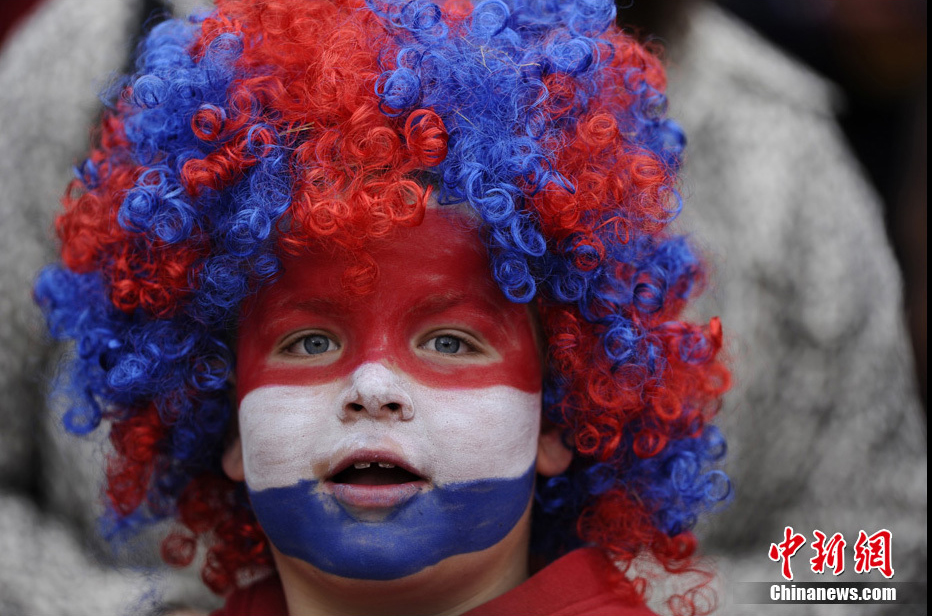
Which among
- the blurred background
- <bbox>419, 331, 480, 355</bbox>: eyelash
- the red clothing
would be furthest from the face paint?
the blurred background

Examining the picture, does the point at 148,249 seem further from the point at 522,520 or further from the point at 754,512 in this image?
the point at 754,512

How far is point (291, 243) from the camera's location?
1725 millimetres

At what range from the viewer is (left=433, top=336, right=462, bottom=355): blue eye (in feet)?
5.78

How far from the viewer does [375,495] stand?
5.48ft

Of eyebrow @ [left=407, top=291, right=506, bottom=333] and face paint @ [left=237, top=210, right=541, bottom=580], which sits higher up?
eyebrow @ [left=407, top=291, right=506, bottom=333]

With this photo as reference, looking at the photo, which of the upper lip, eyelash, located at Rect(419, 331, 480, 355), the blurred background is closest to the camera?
the upper lip

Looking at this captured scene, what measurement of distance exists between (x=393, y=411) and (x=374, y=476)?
0.11 meters

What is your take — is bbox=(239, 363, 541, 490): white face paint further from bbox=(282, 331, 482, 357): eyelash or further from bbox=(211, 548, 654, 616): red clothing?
bbox=(211, 548, 654, 616): red clothing

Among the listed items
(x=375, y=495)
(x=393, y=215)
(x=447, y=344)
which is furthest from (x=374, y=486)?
(x=393, y=215)

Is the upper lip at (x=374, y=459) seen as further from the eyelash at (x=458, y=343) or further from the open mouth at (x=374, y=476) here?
the eyelash at (x=458, y=343)

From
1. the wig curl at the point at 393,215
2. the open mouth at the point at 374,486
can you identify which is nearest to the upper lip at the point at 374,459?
the open mouth at the point at 374,486

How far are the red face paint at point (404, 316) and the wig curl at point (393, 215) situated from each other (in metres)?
0.04

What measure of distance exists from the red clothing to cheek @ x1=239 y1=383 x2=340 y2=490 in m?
0.35

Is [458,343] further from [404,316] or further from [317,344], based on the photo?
[317,344]
